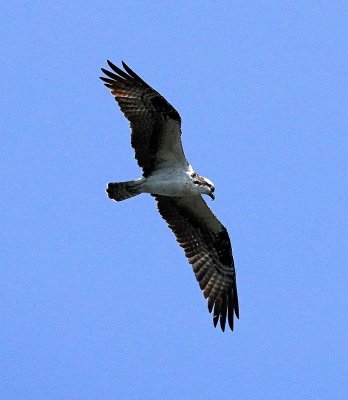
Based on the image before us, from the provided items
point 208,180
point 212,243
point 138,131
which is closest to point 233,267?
point 212,243

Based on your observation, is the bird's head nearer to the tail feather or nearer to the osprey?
the osprey

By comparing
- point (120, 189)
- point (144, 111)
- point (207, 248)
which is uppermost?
point (144, 111)

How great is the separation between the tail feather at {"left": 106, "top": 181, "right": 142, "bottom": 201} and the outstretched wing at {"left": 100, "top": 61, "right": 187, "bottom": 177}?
2.12 ft

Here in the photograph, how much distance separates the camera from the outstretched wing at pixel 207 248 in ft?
53.7

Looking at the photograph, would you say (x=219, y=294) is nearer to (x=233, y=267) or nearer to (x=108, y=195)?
(x=233, y=267)

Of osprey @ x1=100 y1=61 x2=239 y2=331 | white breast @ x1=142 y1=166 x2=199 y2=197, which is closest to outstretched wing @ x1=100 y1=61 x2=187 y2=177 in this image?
osprey @ x1=100 y1=61 x2=239 y2=331

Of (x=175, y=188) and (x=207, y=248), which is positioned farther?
(x=207, y=248)

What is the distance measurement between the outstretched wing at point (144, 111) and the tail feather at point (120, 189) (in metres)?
0.64

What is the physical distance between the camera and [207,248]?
54.8 ft

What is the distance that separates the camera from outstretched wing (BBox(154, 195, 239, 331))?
16375 millimetres

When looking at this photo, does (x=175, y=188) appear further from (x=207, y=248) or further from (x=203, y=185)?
(x=207, y=248)

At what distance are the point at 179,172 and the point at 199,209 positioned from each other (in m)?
1.16

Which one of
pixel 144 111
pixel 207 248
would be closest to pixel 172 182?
pixel 144 111

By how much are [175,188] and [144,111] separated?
1.37 metres
